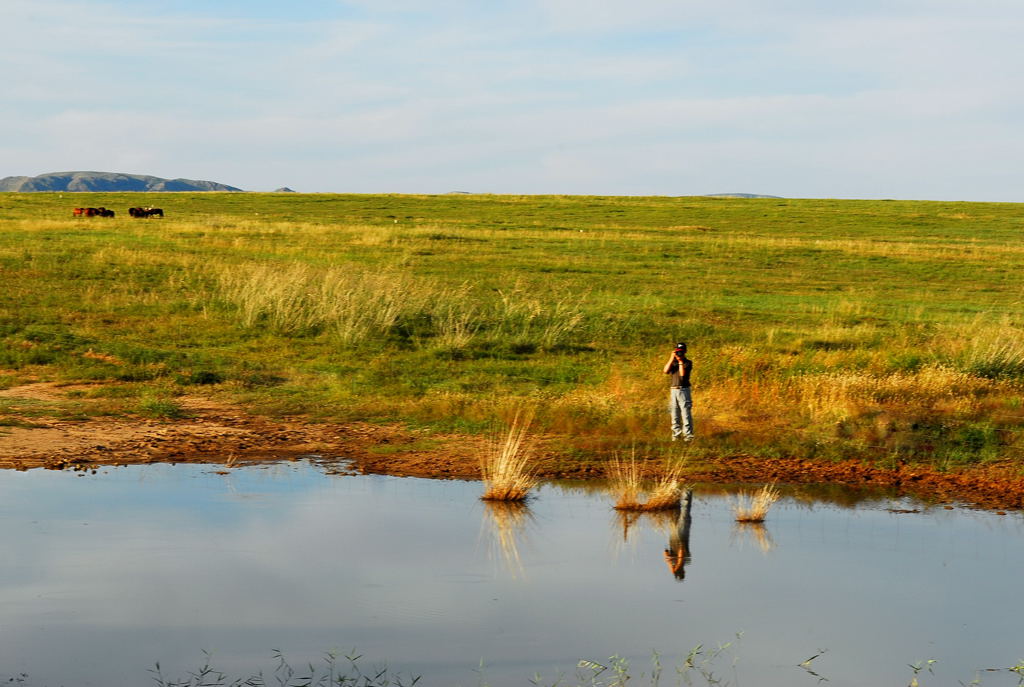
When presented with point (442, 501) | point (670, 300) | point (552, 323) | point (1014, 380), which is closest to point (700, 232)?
point (670, 300)

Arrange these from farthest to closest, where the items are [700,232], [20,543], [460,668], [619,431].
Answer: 1. [700,232]
2. [619,431]
3. [20,543]
4. [460,668]

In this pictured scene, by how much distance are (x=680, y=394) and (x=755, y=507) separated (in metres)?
3.27

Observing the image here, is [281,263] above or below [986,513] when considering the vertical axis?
above

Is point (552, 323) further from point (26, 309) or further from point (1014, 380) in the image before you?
point (26, 309)

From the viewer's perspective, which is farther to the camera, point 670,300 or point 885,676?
point 670,300

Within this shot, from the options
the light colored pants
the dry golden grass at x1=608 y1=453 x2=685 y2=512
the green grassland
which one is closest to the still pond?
the dry golden grass at x1=608 y1=453 x2=685 y2=512

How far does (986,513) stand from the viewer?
39.2 ft

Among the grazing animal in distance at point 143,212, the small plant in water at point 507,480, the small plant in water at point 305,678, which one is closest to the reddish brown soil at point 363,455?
the small plant in water at point 507,480

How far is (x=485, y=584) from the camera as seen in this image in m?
9.23

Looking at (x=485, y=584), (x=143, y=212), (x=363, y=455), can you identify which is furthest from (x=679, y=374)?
(x=143, y=212)

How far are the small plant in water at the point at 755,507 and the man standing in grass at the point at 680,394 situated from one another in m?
2.34

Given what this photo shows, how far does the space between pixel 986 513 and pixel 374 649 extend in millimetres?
7631

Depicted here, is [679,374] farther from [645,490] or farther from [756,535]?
[756,535]

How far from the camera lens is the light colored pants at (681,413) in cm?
1452
